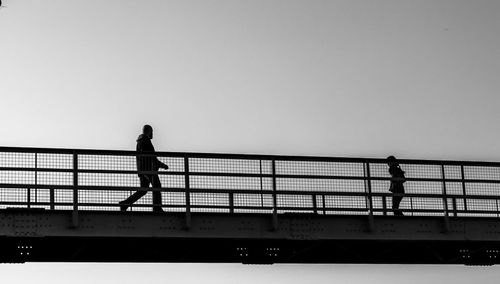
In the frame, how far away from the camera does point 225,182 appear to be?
28.2 metres

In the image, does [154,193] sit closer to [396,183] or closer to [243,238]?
[243,238]

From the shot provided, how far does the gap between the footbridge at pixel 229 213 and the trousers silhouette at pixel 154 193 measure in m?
0.16

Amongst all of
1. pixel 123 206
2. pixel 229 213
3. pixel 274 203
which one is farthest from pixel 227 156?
pixel 123 206

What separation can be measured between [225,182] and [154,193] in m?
1.71

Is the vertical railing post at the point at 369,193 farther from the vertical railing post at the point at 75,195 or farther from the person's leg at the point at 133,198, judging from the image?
the vertical railing post at the point at 75,195

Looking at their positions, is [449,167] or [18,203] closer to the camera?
[18,203]

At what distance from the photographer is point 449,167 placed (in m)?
31.5

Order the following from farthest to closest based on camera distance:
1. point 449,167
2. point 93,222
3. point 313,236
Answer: point 449,167, point 313,236, point 93,222

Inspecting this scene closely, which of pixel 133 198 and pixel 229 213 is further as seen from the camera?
pixel 229 213

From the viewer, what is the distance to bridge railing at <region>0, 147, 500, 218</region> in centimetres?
2653

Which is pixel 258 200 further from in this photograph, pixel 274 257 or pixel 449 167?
pixel 449 167

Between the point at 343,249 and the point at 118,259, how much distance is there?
5140mm

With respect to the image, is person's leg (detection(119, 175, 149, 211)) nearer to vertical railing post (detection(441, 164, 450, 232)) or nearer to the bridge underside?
the bridge underside

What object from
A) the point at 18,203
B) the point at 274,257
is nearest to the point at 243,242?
the point at 274,257
